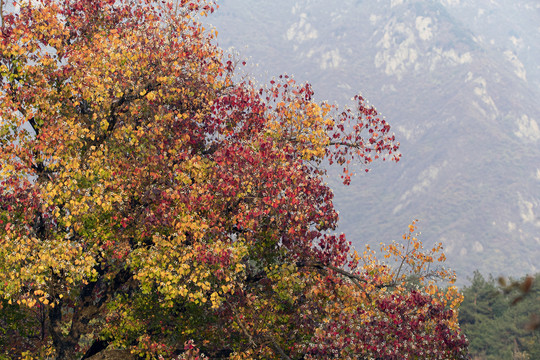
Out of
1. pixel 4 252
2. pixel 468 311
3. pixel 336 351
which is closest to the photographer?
pixel 4 252

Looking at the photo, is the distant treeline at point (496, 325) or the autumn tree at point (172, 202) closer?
the autumn tree at point (172, 202)

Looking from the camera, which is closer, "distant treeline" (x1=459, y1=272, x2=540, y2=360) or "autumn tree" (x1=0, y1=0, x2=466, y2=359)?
"autumn tree" (x1=0, y1=0, x2=466, y2=359)

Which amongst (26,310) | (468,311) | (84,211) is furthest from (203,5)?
(468,311)

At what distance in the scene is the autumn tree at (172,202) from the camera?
15906mm

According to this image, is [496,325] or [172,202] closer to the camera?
[172,202]

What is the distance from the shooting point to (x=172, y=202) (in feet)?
55.4

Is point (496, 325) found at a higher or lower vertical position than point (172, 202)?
higher

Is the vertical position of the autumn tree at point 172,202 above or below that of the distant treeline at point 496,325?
below

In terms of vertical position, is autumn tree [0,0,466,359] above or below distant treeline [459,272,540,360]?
below

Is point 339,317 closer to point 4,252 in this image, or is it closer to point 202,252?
point 202,252

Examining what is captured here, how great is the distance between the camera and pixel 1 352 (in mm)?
20547

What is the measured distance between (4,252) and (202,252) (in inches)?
199

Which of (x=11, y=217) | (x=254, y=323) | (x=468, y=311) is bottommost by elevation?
(x=254, y=323)

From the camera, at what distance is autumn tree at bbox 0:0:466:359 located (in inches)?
626
